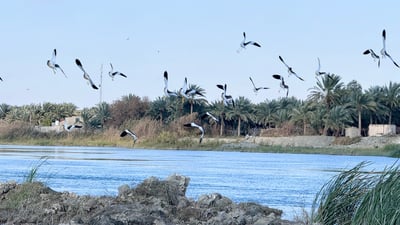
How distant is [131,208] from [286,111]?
2935 inches

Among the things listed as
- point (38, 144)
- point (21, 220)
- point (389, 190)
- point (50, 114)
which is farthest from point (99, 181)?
point (50, 114)

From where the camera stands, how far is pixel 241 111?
9106 cm

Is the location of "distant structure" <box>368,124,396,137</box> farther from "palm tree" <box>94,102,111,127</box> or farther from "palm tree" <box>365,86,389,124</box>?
"palm tree" <box>94,102,111,127</box>

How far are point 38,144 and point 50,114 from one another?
12.2 meters

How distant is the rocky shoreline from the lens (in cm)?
1630

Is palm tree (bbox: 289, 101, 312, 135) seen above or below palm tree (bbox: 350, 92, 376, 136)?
below

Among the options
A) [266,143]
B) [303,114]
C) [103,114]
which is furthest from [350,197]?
[103,114]

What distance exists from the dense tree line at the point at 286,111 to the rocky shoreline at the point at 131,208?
63036 millimetres

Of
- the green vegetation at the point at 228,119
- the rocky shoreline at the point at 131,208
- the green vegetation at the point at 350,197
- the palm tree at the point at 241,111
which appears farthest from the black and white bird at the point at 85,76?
the palm tree at the point at 241,111

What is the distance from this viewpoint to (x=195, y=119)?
82.6 m

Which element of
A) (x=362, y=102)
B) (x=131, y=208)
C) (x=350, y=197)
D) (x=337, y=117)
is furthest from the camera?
(x=362, y=102)

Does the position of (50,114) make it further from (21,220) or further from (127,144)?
(21,220)

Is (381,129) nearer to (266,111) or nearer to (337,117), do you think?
→ (337,117)

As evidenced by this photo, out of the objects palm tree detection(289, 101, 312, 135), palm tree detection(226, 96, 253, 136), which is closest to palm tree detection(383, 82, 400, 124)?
palm tree detection(289, 101, 312, 135)
